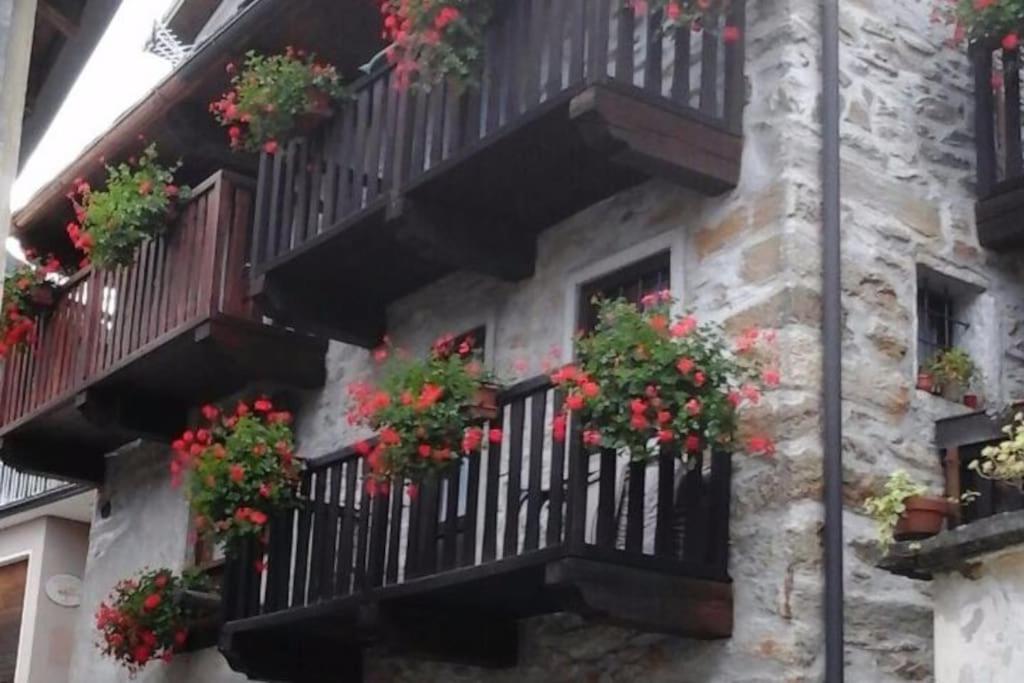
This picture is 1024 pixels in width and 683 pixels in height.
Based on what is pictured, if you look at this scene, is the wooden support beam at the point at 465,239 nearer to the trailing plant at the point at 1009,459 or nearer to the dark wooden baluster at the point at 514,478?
the dark wooden baluster at the point at 514,478

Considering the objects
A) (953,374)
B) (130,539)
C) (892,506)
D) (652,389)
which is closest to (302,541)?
(652,389)

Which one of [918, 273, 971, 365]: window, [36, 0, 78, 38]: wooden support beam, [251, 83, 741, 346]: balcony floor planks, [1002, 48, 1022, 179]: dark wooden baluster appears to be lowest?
[36, 0, 78, 38]: wooden support beam

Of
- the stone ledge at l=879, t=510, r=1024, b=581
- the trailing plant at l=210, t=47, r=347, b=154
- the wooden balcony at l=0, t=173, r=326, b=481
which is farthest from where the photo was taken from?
the wooden balcony at l=0, t=173, r=326, b=481

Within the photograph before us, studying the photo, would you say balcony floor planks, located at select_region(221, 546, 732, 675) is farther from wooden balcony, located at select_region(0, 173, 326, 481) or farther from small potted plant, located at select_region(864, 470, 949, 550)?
wooden balcony, located at select_region(0, 173, 326, 481)

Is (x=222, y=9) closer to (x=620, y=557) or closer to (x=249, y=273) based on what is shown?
(x=249, y=273)

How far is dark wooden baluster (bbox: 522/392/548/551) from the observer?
859 cm

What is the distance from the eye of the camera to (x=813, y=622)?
827 centimetres

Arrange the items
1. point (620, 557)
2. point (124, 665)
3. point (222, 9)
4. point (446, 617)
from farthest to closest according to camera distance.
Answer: point (222, 9)
point (124, 665)
point (446, 617)
point (620, 557)

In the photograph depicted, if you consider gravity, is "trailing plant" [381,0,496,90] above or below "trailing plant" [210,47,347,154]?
below

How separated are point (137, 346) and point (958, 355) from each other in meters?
5.97

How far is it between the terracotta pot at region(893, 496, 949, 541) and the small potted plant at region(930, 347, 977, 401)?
1.86 m

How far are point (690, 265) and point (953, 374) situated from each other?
1370mm

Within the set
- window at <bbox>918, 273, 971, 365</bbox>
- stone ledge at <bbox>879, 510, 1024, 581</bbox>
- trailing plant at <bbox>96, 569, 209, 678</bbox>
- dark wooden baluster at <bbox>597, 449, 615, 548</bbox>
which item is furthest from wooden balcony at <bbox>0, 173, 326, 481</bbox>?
stone ledge at <bbox>879, 510, 1024, 581</bbox>

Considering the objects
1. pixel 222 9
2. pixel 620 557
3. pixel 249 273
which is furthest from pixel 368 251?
pixel 222 9
